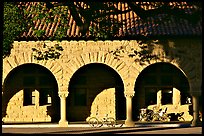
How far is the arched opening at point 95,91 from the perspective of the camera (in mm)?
24266

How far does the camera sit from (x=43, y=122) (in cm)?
2364

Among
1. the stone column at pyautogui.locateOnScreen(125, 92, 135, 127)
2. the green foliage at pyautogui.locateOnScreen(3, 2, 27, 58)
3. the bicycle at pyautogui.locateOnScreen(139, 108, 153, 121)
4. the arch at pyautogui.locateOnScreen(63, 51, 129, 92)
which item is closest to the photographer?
the green foliage at pyautogui.locateOnScreen(3, 2, 27, 58)

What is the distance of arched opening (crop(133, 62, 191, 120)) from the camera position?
24062 mm

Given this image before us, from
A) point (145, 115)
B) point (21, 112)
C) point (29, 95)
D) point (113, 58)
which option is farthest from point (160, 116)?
point (21, 112)

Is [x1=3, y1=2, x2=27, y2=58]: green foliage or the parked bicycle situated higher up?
[x1=3, y1=2, x2=27, y2=58]: green foliage

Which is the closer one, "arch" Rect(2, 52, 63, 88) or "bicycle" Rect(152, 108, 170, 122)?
"arch" Rect(2, 52, 63, 88)

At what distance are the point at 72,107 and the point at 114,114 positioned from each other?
2.41 metres

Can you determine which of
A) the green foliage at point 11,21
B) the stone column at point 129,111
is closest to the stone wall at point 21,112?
the stone column at point 129,111

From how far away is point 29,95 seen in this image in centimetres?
2473

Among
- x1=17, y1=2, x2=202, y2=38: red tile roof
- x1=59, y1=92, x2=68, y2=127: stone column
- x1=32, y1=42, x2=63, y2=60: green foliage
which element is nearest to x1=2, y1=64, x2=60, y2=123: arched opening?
x1=32, y1=42, x2=63, y2=60: green foliage

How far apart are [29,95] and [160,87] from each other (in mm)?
7464

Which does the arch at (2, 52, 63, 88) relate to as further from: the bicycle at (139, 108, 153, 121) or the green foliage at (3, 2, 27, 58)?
the bicycle at (139, 108, 153, 121)

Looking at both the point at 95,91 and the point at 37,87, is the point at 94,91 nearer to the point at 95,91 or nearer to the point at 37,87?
the point at 95,91

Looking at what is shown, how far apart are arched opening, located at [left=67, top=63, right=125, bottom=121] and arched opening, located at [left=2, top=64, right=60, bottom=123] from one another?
103 centimetres
